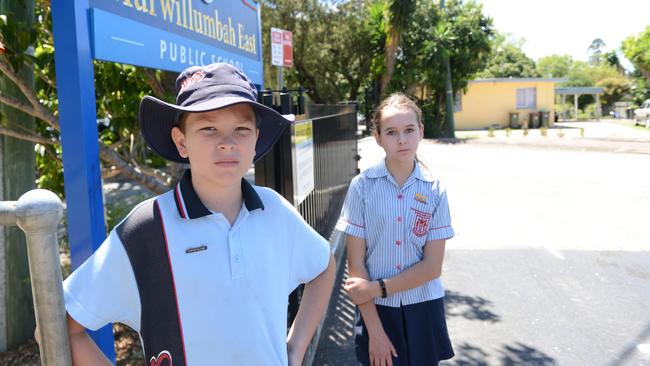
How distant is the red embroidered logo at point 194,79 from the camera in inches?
59.5

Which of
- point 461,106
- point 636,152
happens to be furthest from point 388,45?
point 636,152

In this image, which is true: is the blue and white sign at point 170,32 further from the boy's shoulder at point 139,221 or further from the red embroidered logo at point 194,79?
the boy's shoulder at point 139,221

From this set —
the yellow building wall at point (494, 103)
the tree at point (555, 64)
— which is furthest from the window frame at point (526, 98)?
the tree at point (555, 64)

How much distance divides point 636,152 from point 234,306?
17576 millimetres

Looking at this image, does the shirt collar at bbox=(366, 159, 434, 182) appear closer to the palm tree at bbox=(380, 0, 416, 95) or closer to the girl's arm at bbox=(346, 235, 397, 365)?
the girl's arm at bbox=(346, 235, 397, 365)

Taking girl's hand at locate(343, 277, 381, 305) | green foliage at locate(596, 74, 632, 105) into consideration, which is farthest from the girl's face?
green foliage at locate(596, 74, 632, 105)

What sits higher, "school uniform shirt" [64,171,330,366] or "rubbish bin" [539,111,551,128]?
"rubbish bin" [539,111,551,128]

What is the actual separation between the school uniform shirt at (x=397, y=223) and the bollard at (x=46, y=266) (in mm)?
1427

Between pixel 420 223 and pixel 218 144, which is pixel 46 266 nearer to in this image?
pixel 218 144

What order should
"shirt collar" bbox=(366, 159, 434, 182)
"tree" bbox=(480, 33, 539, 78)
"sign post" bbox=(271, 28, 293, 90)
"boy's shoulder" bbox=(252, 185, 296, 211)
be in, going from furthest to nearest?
"tree" bbox=(480, 33, 539, 78)
"sign post" bbox=(271, 28, 293, 90)
"shirt collar" bbox=(366, 159, 434, 182)
"boy's shoulder" bbox=(252, 185, 296, 211)

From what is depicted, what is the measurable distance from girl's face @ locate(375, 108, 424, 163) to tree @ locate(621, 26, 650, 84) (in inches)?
1617

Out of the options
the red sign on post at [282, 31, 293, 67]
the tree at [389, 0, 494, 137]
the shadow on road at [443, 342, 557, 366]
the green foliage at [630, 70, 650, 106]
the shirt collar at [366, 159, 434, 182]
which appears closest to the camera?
the shirt collar at [366, 159, 434, 182]

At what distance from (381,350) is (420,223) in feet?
1.97

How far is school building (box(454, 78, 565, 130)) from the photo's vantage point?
34156 mm
